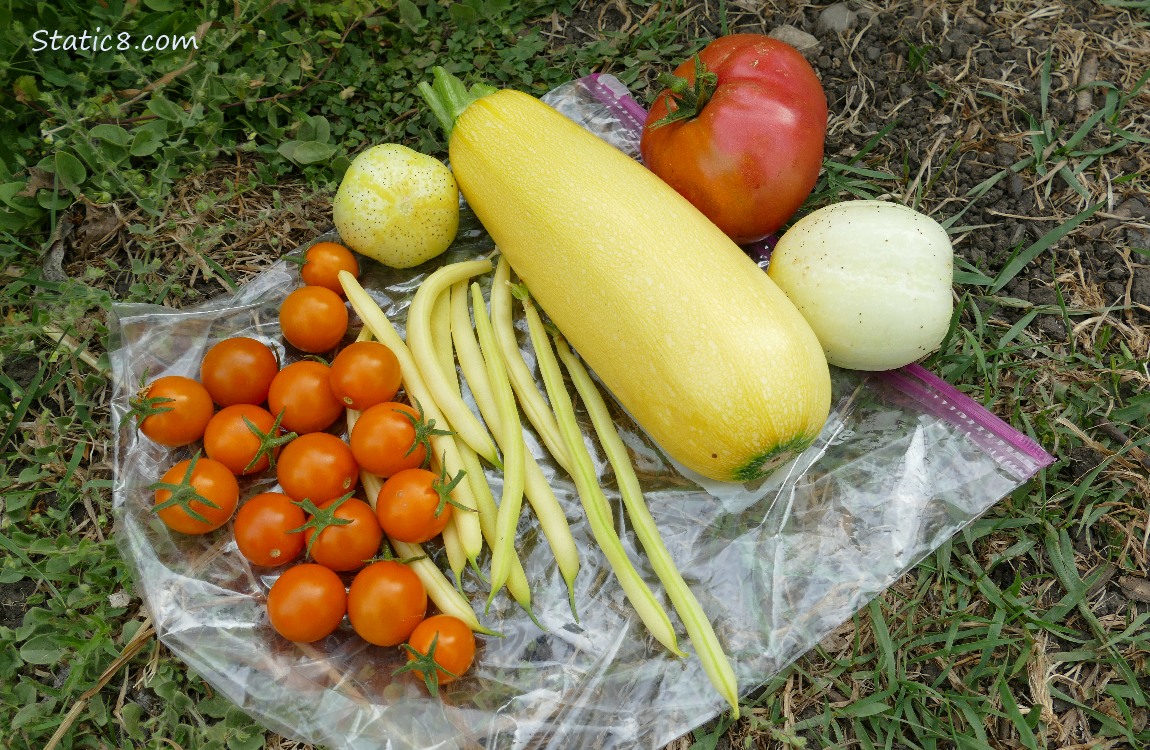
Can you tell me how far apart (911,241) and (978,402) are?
586 millimetres

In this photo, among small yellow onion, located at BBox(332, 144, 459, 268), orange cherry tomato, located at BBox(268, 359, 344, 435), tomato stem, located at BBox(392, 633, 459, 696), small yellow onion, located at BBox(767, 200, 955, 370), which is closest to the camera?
tomato stem, located at BBox(392, 633, 459, 696)

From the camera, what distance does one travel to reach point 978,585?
2201mm

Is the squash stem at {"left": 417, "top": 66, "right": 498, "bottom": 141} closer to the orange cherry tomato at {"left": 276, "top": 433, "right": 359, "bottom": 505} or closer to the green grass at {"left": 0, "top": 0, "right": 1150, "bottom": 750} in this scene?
the green grass at {"left": 0, "top": 0, "right": 1150, "bottom": 750}

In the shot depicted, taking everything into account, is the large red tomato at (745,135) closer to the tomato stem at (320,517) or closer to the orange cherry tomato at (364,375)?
the orange cherry tomato at (364,375)

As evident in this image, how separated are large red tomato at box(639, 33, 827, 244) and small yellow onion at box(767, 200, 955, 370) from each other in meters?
0.18

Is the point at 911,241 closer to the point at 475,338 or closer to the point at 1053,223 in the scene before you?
the point at 1053,223

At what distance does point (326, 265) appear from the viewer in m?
2.40

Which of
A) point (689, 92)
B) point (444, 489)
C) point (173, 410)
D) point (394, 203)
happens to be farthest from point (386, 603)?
point (689, 92)

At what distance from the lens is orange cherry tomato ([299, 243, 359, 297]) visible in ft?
7.88

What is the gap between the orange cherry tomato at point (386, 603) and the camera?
1.98 m

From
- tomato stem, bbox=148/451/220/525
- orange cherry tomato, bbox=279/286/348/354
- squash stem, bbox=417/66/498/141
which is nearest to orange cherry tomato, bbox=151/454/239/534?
tomato stem, bbox=148/451/220/525

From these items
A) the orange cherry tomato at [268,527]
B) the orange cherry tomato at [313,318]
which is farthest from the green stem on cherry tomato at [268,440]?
the orange cherry tomato at [313,318]

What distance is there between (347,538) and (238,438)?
0.41 meters

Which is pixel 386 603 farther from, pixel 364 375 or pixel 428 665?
pixel 364 375
